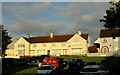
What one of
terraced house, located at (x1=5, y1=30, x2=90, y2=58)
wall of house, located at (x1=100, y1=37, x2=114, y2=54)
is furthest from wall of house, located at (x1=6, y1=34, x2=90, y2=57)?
wall of house, located at (x1=100, y1=37, x2=114, y2=54)

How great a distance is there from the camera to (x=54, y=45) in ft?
199

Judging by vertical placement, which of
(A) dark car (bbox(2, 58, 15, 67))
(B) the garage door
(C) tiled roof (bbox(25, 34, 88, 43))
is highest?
(C) tiled roof (bbox(25, 34, 88, 43))

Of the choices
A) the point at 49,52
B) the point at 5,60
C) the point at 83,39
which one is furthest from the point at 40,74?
the point at 49,52

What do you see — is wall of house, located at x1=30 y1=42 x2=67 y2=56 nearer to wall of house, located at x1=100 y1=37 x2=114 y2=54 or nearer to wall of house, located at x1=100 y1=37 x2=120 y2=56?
wall of house, located at x1=100 y1=37 x2=114 y2=54

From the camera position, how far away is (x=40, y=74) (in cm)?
1833

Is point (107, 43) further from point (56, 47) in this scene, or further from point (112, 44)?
point (56, 47)

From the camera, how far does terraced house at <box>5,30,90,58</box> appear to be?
57156 millimetres

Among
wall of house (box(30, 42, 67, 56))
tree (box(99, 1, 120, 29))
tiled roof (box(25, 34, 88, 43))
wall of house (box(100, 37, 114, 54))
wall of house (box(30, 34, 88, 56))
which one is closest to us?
tree (box(99, 1, 120, 29))

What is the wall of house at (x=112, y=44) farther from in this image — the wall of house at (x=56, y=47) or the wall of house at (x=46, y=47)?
the wall of house at (x=46, y=47)

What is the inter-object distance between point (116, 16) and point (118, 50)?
29.7 m

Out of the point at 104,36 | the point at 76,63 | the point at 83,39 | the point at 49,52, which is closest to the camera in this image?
the point at 76,63

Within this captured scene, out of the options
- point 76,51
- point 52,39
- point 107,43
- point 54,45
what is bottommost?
point 76,51

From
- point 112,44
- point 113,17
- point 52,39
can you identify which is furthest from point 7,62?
point 52,39

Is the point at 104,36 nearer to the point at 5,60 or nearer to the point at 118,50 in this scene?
the point at 118,50
